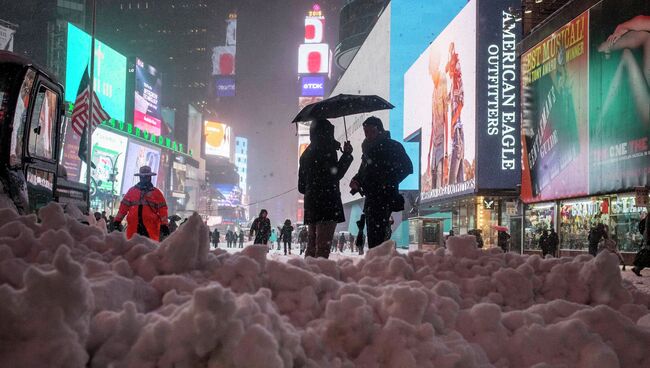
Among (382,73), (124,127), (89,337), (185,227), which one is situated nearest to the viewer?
(89,337)

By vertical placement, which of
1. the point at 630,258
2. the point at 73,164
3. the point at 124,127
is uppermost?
the point at 124,127

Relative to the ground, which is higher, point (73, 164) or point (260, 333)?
point (73, 164)

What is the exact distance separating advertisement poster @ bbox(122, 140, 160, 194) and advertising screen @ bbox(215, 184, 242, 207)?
75066 mm

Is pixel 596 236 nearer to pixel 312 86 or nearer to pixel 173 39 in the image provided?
pixel 312 86

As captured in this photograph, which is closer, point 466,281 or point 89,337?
point 89,337

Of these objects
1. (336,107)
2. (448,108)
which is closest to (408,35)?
Answer: (448,108)

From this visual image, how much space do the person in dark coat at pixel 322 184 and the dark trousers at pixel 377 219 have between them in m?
0.41

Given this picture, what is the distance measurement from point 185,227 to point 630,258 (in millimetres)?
20947

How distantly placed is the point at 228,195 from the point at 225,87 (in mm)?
29444

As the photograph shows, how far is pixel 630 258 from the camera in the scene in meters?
20.5

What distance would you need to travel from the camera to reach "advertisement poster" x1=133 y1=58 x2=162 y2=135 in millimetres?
84125

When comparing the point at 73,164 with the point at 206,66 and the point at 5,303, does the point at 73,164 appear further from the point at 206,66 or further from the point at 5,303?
the point at 206,66

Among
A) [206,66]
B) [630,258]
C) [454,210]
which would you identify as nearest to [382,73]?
[454,210]

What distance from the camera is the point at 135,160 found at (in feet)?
243
